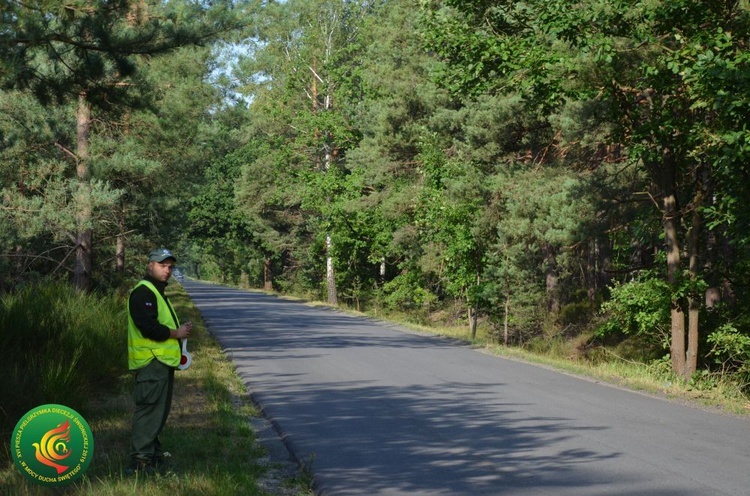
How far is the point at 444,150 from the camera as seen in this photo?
116ft

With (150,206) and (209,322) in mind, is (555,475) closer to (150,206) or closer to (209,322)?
(209,322)

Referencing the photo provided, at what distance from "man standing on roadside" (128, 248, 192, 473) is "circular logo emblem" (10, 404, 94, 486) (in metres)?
0.94

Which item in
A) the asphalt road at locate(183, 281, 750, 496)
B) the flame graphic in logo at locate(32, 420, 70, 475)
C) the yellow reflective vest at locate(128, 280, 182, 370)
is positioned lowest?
the asphalt road at locate(183, 281, 750, 496)

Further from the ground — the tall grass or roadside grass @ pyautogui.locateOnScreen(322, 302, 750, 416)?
the tall grass

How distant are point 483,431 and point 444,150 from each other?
84.0 feet

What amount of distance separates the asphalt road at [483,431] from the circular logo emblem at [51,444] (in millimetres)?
1968

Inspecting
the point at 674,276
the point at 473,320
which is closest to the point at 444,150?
the point at 473,320

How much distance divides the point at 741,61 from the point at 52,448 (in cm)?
1029

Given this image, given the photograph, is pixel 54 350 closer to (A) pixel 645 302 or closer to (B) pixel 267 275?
(A) pixel 645 302

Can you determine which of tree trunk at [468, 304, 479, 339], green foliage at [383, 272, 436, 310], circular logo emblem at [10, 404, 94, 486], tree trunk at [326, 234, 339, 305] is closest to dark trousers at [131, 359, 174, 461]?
circular logo emblem at [10, 404, 94, 486]

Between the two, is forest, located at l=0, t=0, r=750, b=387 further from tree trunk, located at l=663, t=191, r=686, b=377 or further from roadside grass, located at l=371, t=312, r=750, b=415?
roadside grass, located at l=371, t=312, r=750, b=415

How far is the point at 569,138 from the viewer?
80.9 feet

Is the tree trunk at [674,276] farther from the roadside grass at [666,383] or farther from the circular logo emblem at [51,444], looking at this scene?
the circular logo emblem at [51,444]

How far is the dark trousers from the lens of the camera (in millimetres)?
7676
